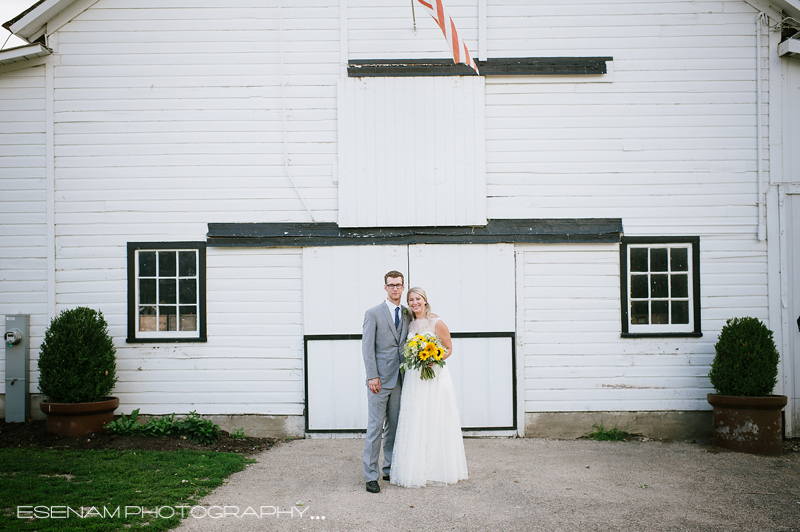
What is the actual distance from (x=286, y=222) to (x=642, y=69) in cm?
543

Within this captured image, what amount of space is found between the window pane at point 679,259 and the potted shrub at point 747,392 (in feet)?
3.55

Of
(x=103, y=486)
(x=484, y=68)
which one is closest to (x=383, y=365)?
(x=103, y=486)

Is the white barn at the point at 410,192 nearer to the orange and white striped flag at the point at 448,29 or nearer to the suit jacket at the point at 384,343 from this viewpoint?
the orange and white striped flag at the point at 448,29

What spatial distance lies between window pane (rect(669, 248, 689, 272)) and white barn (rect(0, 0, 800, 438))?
0.03 metres

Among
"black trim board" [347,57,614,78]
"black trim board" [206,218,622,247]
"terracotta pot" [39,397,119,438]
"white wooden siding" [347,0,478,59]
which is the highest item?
"white wooden siding" [347,0,478,59]

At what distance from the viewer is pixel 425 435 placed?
5883 millimetres

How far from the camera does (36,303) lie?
8.43m

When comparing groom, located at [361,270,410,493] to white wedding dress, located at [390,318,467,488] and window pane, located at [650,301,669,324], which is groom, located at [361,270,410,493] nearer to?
white wedding dress, located at [390,318,467,488]

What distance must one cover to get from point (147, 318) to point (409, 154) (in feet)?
14.2

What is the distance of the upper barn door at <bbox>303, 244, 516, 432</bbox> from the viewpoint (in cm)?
823

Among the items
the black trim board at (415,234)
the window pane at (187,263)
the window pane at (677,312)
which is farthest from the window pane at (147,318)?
the window pane at (677,312)

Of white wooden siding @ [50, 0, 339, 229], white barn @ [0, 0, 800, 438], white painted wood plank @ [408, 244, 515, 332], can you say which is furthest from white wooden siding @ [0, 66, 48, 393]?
white painted wood plank @ [408, 244, 515, 332]

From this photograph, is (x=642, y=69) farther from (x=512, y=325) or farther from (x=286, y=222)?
(x=286, y=222)

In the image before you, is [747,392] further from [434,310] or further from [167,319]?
[167,319]
